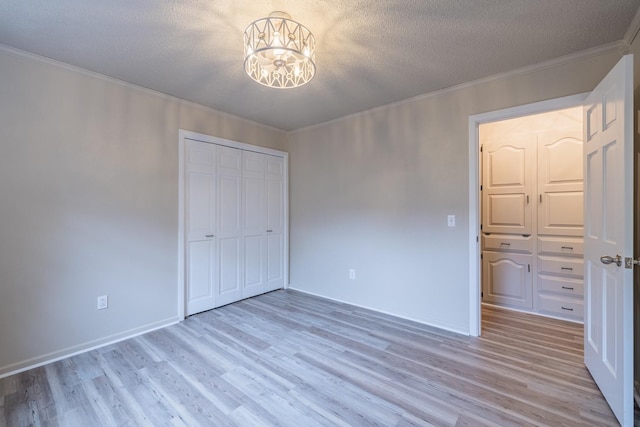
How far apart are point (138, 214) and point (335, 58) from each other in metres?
2.24

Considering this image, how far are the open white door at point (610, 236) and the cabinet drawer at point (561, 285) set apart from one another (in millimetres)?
1119

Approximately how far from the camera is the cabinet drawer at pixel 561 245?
2880mm

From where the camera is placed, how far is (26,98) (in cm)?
208

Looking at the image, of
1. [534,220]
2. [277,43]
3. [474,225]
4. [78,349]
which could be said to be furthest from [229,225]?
[534,220]

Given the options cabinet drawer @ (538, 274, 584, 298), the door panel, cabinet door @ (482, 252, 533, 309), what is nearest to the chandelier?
the door panel

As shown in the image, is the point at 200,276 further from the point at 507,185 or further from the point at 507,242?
the point at 507,185

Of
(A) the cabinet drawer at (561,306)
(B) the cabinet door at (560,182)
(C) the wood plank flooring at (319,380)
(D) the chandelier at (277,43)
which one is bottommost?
(C) the wood plank flooring at (319,380)

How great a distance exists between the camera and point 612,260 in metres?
1.52

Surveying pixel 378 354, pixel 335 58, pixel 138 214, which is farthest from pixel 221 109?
pixel 378 354

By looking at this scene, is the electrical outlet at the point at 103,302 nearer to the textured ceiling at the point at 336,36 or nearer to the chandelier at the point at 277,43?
the textured ceiling at the point at 336,36

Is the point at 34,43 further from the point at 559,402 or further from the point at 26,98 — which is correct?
the point at 559,402

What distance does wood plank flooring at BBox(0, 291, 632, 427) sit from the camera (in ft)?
5.22

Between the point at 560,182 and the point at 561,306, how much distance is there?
131 cm

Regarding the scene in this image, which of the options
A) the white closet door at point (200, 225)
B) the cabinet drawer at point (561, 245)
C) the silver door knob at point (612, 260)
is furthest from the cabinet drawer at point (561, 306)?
the white closet door at point (200, 225)
